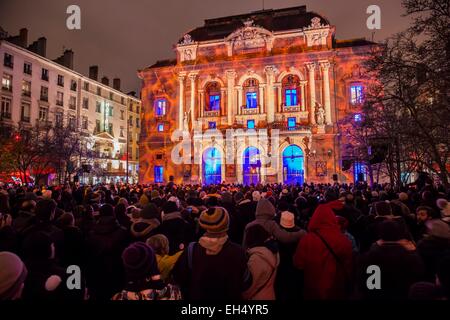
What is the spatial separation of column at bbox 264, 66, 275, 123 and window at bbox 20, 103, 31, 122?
3109 cm

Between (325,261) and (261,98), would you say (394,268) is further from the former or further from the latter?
(261,98)

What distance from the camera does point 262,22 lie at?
144 ft

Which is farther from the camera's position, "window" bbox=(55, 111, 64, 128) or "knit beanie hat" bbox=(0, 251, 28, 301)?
"window" bbox=(55, 111, 64, 128)

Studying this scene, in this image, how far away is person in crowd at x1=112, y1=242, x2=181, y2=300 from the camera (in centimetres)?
307

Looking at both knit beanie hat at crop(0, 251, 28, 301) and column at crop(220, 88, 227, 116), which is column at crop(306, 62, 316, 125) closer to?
column at crop(220, 88, 227, 116)

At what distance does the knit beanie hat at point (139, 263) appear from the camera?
10.0ft

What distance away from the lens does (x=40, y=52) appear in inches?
1778

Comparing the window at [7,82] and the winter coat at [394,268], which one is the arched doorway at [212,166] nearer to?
the window at [7,82]

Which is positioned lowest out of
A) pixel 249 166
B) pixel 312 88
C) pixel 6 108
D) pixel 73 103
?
pixel 249 166

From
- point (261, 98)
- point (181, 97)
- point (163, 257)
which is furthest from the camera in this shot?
point (181, 97)

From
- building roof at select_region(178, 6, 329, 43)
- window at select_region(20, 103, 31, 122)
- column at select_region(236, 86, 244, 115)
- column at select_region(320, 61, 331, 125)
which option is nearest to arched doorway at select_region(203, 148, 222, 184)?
column at select_region(236, 86, 244, 115)

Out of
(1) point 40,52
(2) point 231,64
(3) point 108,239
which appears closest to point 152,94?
(2) point 231,64

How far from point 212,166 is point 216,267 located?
126 feet

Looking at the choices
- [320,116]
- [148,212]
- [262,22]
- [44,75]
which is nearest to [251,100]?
[320,116]
